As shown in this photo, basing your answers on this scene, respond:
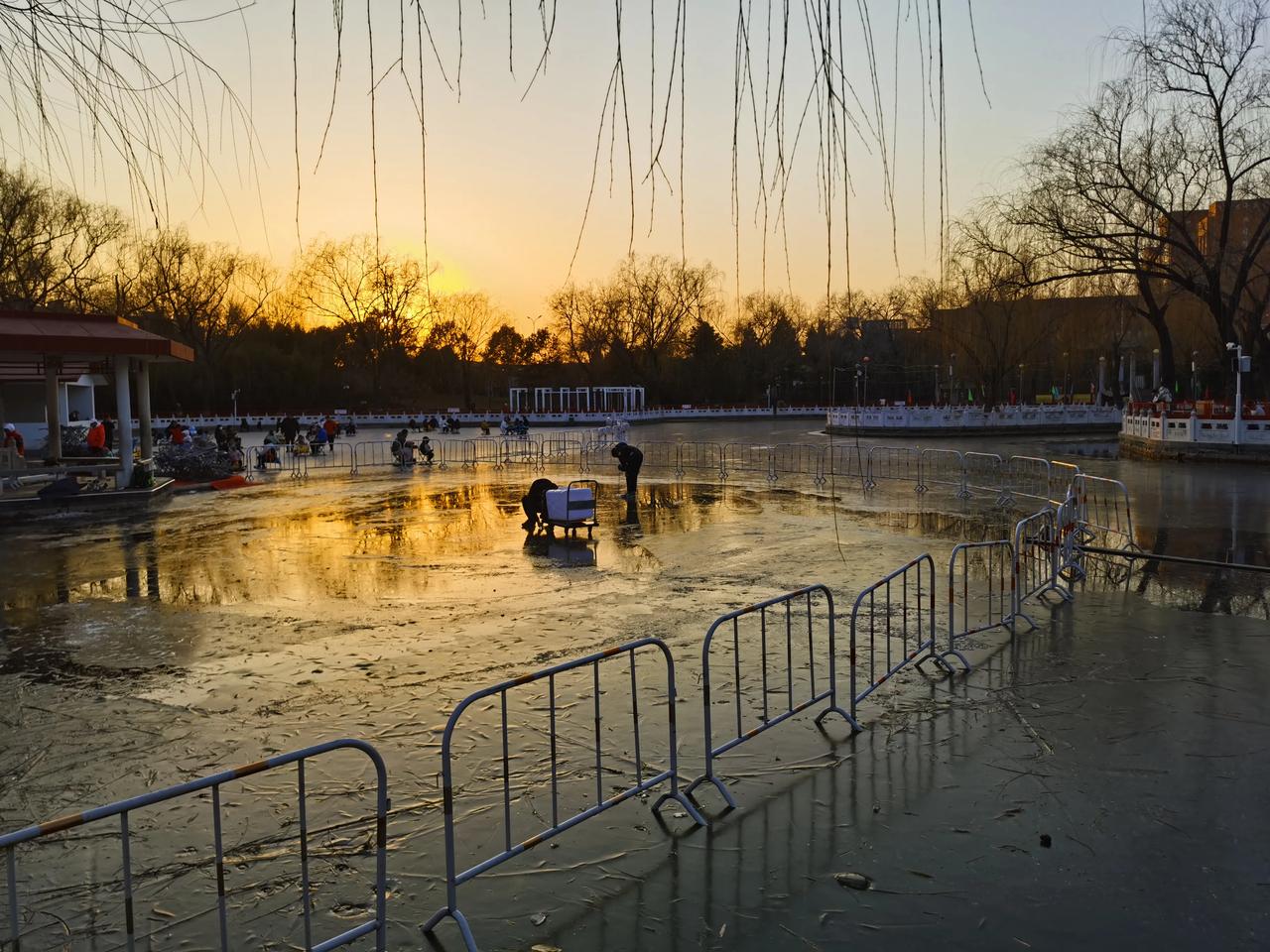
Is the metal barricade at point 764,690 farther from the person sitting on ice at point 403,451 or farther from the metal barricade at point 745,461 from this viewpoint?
the person sitting on ice at point 403,451

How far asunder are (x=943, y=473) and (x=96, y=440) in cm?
2483

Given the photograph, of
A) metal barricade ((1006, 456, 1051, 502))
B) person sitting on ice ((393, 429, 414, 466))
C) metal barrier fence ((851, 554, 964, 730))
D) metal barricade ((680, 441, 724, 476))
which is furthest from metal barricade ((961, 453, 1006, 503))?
person sitting on ice ((393, 429, 414, 466))

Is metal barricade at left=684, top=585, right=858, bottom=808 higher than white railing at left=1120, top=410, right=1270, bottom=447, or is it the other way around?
white railing at left=1120, top=410, right=1270, bottom=447

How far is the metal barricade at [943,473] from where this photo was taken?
21763 millimetres

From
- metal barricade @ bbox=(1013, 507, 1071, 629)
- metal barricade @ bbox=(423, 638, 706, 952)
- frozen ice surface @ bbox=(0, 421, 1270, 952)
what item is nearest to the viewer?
metal barricade @ bbox=(423, 638, 706, 952)

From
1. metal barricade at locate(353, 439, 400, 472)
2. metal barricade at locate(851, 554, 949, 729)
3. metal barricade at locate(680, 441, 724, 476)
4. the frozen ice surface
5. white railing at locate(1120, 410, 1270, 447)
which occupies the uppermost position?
white railing at locate(1120, 410, 1270, 447)

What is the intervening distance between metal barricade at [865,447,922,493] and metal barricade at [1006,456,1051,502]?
7.26 ft

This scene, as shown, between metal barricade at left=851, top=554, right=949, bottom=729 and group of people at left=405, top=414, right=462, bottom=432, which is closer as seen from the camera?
metal barricade at left=851, top=554, right=949, bottom=729

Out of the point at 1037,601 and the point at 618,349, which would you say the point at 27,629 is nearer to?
the point at 1037,601

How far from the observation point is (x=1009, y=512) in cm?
1784

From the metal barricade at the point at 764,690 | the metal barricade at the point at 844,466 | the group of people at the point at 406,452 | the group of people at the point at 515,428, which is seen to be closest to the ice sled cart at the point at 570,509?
the metal barricade at the point at 764,690

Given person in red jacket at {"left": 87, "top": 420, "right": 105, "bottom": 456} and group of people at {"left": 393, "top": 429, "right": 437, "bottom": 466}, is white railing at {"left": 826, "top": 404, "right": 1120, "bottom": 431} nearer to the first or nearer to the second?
group of people at {"left": 393, "top": 429, "right": 437, "bottom": 466}

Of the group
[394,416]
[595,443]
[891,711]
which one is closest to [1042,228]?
[595,443]

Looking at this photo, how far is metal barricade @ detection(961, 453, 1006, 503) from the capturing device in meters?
21.4
